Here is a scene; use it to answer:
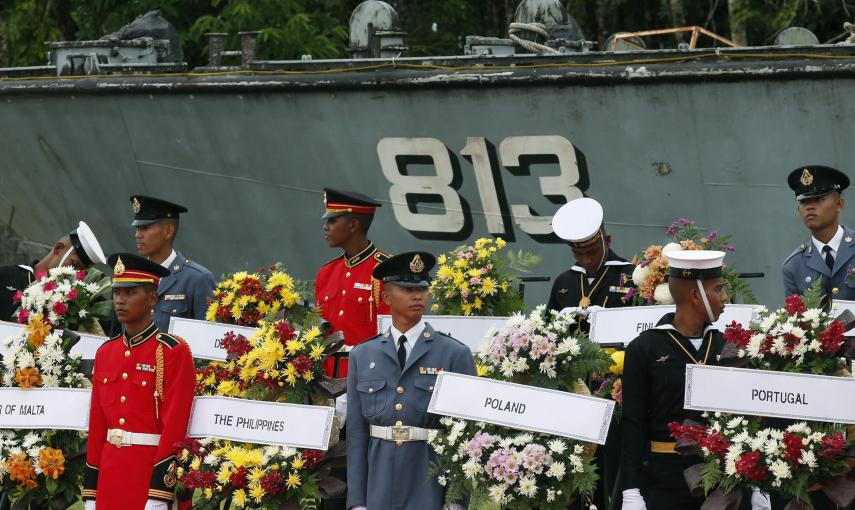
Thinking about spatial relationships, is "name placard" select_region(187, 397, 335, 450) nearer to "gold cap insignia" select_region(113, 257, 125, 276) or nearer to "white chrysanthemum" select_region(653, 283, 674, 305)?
"gold cap insignia" select_region(113, 257, 125, 276)

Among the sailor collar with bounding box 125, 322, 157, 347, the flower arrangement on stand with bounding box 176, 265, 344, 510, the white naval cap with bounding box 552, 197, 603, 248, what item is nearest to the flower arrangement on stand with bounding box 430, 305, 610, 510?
the flower arrangement on stand with bounding box 176, 265, 344, 510

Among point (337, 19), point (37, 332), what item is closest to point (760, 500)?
point (37, 332)

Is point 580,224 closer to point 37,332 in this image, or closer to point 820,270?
point 820,270

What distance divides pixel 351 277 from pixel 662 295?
5.65ft

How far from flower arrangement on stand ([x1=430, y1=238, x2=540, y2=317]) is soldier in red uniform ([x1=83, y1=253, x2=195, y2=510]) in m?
1.71

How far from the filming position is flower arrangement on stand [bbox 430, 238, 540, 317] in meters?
7.90

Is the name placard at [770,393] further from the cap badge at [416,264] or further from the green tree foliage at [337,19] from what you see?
the green tree foliage at [337,19]

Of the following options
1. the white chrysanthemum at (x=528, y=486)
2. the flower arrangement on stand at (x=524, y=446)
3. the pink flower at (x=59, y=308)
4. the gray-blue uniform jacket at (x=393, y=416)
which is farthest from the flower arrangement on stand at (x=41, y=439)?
the white chrysanthemum at (x=528, y=486)

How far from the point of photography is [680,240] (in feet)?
25.6

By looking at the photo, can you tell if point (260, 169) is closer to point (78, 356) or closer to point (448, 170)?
point (448, 170)

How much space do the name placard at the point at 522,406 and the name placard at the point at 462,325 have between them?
1.42 metres

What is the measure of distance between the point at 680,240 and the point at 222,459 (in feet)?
8.72

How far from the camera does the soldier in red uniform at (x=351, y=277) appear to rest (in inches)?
320

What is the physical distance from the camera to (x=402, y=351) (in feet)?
21.0
